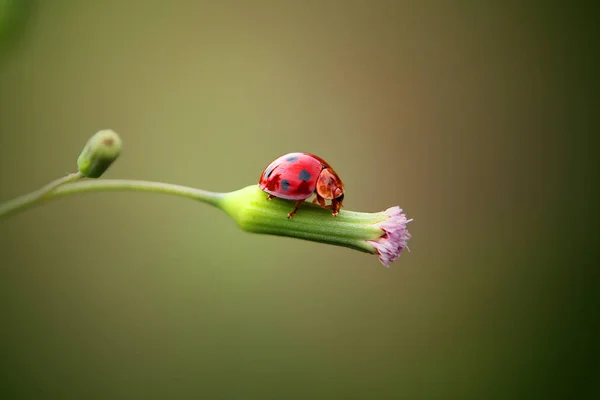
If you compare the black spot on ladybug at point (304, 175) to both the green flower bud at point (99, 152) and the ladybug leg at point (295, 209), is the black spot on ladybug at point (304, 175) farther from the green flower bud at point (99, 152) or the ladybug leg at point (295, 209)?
the green flower bud at point (99, 152)

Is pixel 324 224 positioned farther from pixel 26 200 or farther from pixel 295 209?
pixel 26 200

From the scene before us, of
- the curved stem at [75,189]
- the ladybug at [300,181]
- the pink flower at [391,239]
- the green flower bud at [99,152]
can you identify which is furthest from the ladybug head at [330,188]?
the green flower bud at [99,152]

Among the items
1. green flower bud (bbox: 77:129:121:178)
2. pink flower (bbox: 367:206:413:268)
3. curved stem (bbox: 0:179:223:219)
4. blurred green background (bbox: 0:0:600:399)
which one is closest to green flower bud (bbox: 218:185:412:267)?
pink flower (bbox: 367:206:413:268)

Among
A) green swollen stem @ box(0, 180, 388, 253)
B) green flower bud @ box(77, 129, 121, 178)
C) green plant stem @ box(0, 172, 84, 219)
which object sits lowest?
green plant stem @ box(0, 172, 84, 219)

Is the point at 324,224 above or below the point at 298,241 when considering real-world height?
below

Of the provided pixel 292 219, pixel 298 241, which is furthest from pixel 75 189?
pixel 298 241

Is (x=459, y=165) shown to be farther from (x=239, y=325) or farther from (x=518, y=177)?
(x=239, y=325)

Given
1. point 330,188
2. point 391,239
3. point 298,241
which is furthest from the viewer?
point 298,241

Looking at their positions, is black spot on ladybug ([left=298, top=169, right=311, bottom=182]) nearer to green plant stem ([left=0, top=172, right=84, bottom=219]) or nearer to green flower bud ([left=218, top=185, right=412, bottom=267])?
green flower bud ([left=218, top=185, right=412, bottom=267])
